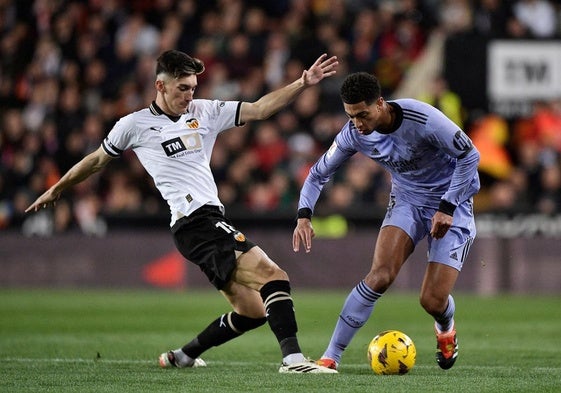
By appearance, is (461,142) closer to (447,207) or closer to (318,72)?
(447,207)

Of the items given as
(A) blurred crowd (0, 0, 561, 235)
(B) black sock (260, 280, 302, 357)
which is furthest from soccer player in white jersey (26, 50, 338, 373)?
(A) blurred crowd (0, 0, 561, 235)

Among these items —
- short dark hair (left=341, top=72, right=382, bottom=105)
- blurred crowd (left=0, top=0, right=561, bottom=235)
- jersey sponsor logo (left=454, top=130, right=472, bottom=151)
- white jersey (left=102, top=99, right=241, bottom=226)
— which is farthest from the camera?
blurred crowd (left=0, top=0, right=561, bottom=235)

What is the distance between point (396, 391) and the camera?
7.16 meters

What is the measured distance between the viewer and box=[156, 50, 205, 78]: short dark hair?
8289 millimetres

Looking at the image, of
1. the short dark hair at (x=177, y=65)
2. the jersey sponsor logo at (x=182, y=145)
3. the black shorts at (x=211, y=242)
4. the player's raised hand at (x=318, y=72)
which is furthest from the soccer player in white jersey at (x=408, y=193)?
the short dark hair at (x=177, y=65)

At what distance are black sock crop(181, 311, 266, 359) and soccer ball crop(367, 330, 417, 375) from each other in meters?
0.88

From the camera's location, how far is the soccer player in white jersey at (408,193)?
27.0 feet

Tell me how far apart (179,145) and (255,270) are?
1102 millimetres

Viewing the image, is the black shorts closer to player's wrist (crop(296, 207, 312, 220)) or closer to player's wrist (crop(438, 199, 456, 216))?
player's wrist (crop(296, 207, 312, 220))

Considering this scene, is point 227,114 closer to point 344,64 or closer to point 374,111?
point 374,111

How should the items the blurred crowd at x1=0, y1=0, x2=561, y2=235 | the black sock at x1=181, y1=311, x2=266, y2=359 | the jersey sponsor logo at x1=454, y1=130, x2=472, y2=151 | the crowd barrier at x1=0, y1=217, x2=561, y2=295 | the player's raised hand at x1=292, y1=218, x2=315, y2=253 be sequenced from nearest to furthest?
1. the jersey sponsor logo at x1=454, y1=130, x2=472, y2=151
2. the player's raised hand at x1=292, y1=218, x2=315, y2=253
3. the black sock at x1=181, y1=311, x2=266, y2=359
4. the crowd barrier at x1=0, y1=217, x2=561, y2=295
5. the blurred crowd at x1=0, y1=0, x2=561, y2=235

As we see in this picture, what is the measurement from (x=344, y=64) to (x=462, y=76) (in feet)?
8.61

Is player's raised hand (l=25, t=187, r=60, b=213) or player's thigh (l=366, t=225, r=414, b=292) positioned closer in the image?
→ player's thigh (l=366, t=225, r=414, b=292)

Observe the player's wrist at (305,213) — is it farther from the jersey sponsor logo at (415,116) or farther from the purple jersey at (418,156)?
the jersey sponsor logo at (415,116)
